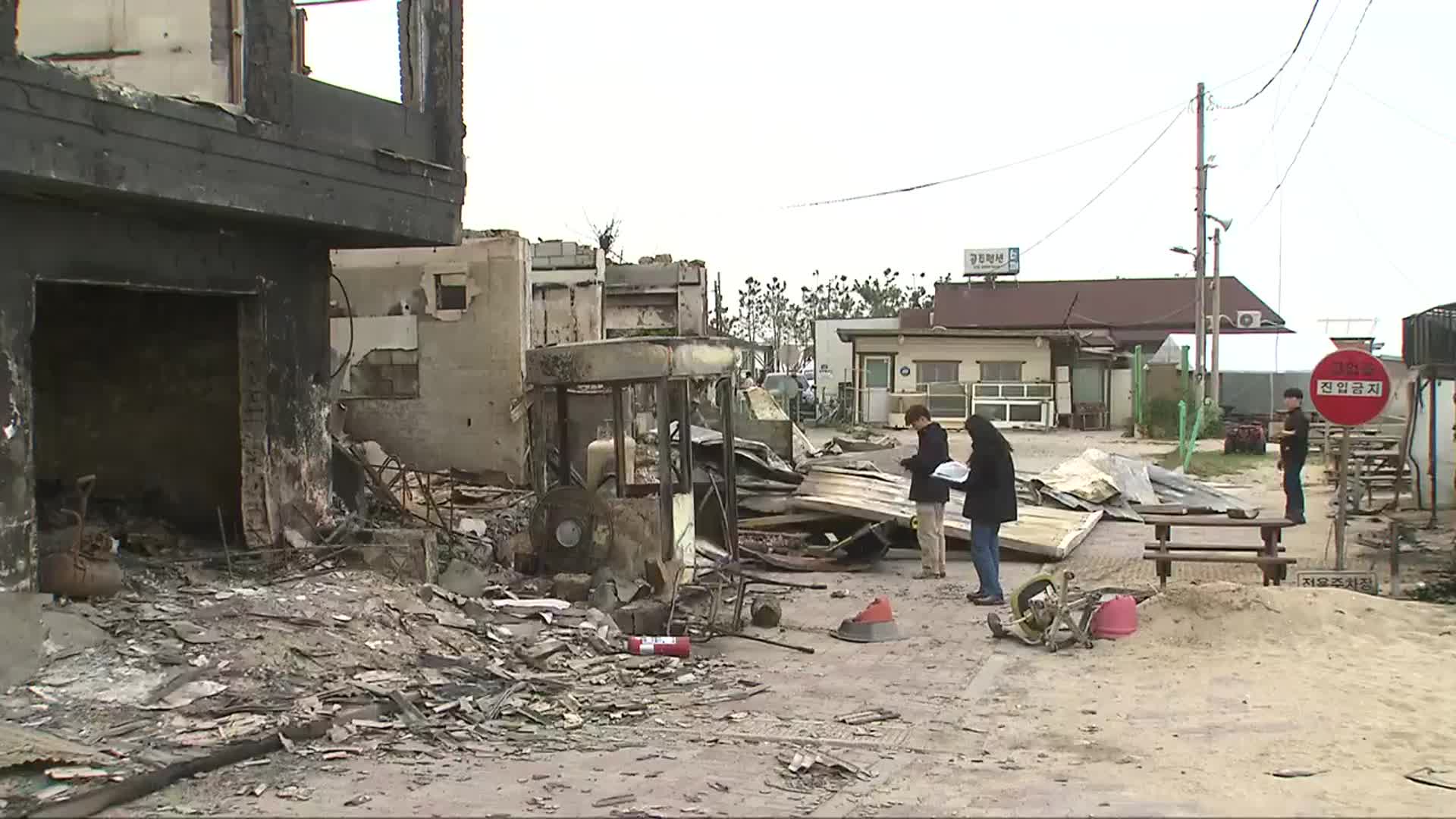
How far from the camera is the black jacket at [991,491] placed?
11.3 meters

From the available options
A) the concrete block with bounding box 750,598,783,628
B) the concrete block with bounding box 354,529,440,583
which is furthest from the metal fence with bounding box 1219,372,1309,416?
the concrete block with bounding box 354,529,440,583

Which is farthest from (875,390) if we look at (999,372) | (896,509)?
(896,509)

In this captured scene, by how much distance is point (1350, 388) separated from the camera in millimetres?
11125

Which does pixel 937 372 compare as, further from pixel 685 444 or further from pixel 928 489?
pixel 685 444

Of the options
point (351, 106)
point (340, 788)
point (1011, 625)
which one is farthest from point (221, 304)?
point (1011, 625)

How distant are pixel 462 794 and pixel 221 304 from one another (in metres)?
5.68

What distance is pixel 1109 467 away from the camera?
19422 mm

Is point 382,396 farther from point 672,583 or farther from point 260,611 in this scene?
point 260,611

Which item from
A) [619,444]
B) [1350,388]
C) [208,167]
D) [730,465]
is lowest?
[730,465]

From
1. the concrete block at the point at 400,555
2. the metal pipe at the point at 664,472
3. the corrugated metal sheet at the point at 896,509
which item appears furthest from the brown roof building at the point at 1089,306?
the concrete block at the point at 400,555

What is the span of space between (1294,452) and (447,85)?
1107 cm

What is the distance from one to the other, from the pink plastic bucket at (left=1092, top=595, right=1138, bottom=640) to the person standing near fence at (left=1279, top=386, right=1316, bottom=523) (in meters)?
6.61

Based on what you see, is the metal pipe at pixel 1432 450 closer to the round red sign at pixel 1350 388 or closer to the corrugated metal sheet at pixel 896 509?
the corrugated metal sheet at pixel 896 509

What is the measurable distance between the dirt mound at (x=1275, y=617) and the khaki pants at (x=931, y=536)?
3.28 meters
